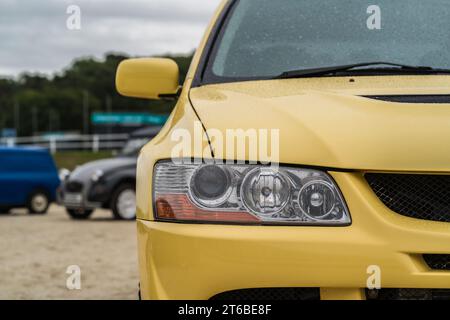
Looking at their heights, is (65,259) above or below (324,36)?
below

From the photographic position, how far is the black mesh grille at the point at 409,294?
2.46m

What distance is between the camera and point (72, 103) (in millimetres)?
107750

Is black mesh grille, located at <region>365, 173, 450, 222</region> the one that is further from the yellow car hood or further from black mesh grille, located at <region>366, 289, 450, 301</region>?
black mesh grille, located at <region>366, 289, 450, 301</region>

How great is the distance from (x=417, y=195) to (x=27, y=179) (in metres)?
17.6

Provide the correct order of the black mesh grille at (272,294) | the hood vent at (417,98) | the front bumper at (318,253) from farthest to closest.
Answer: the hood vent at (417,98) → the black mesh grille at (272,294) → the front bumper at (318,253)

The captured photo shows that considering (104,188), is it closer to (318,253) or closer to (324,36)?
(324,36)

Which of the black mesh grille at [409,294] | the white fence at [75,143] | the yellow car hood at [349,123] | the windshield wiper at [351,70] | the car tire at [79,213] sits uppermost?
the white fence at [75,143]

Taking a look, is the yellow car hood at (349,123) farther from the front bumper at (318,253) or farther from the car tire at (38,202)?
the car tire at (38,202)

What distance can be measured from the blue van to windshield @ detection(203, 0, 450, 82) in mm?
15900

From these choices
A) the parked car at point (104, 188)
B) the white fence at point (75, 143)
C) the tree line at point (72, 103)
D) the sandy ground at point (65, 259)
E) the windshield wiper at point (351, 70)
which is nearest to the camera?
the windshield wiper at point (351, 70)

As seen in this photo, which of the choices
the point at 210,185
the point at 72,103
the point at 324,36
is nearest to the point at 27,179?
the point at 324,36

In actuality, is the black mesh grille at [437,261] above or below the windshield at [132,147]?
below

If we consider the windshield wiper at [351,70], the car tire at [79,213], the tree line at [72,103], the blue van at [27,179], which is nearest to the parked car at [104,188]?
the car tire at [79,213]
